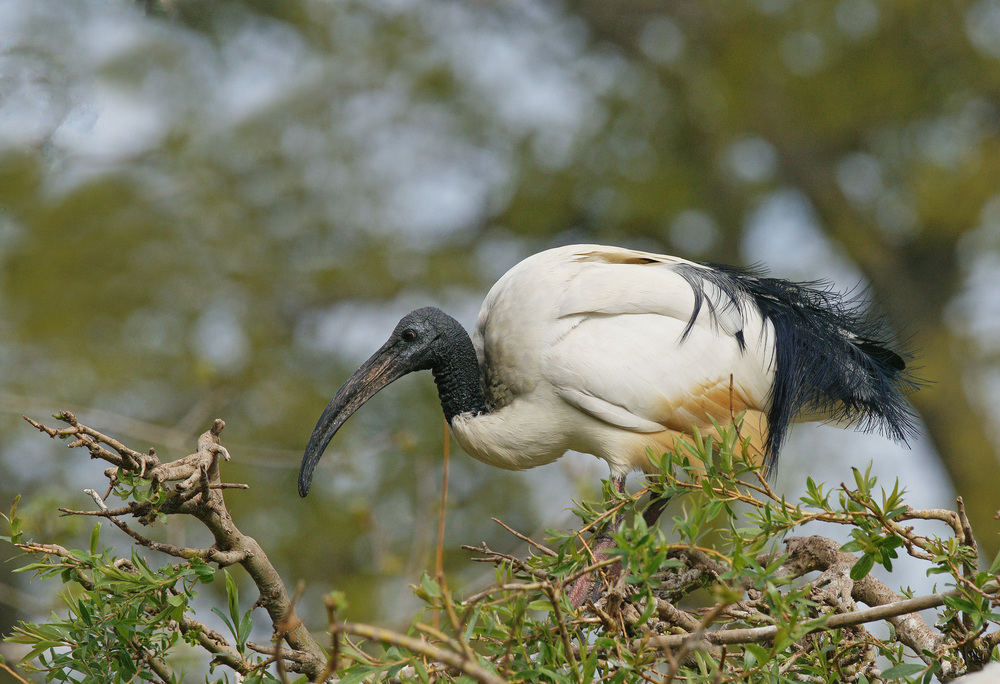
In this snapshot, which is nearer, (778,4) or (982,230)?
(982,230)

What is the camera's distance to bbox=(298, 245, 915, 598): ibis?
8.68 ft

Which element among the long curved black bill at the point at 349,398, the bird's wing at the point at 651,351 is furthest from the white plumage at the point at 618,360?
the long curved black bill at the point at 349,398

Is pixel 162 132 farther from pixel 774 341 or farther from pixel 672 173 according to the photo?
pixel 774 341

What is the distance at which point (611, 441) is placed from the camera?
8.77 feet

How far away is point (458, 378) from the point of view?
117 inches

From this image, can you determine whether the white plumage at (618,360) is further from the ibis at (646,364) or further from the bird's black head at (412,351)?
the bird's black head at (412,351)

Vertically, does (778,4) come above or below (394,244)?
above

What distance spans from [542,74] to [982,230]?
14.0ft

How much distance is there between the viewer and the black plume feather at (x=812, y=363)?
273 centimetres

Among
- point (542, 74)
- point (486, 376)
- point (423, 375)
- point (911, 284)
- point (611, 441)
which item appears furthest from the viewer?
point (542, 74)

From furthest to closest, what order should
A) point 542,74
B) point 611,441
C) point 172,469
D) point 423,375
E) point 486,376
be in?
point 542,74, point 423,375, point 486,376, point 611,441, point 172,469

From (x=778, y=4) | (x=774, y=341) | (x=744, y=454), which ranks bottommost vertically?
(x=744, y=454)

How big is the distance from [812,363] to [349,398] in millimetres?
1327

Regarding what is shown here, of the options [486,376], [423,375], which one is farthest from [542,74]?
[486,376]
